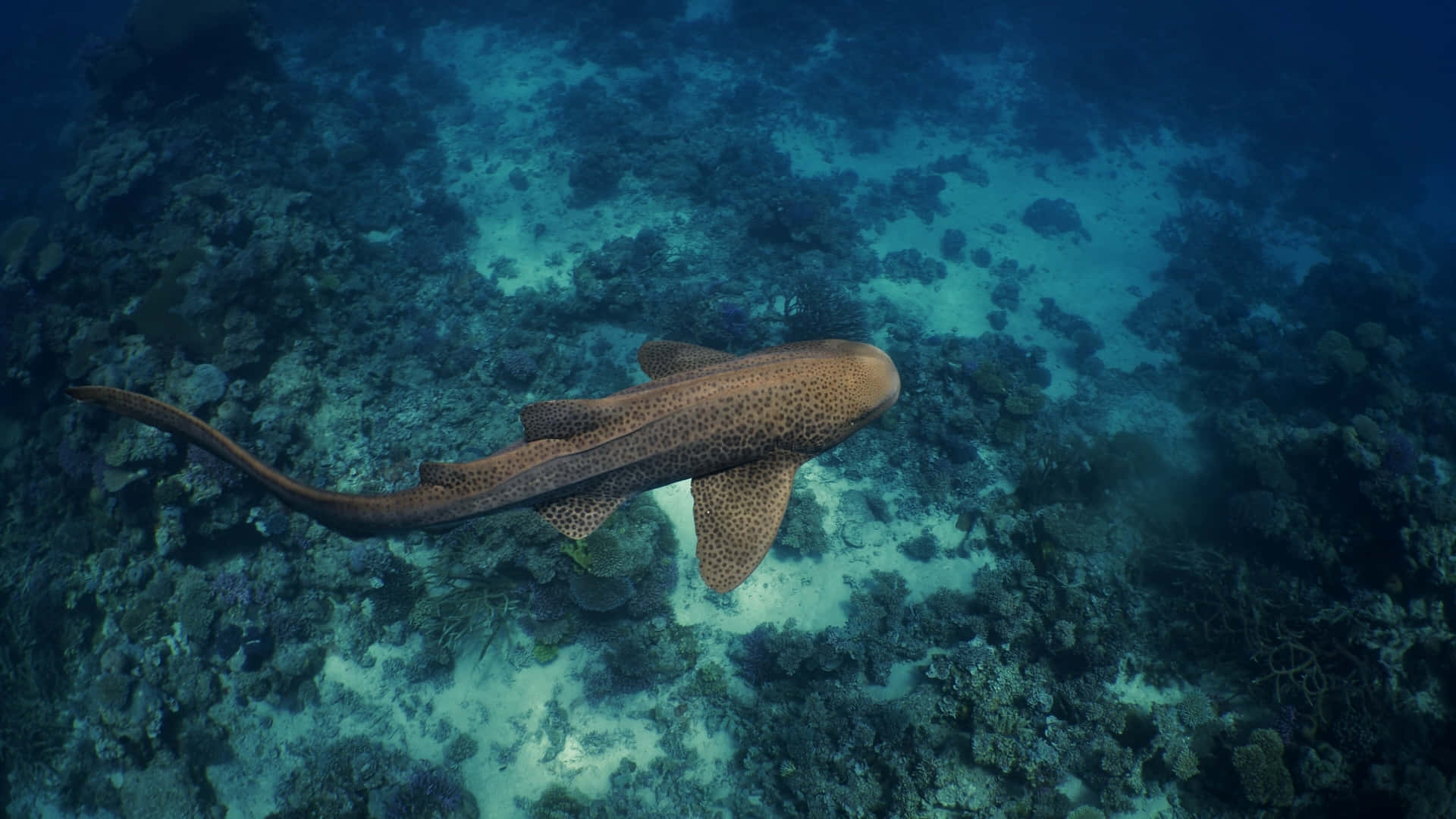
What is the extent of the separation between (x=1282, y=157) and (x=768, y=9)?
28143 millimetres

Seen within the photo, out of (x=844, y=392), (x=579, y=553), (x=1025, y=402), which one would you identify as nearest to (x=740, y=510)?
(x=844, y=392)

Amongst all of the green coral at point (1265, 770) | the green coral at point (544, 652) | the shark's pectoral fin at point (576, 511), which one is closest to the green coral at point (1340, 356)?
the green coral at point (1265, 770)

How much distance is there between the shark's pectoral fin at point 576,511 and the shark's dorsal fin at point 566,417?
503 millimetres

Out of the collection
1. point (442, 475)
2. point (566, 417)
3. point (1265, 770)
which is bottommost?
point (1265, 770)

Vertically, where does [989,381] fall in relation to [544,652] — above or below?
above

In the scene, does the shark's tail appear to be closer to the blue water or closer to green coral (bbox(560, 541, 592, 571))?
the blue water

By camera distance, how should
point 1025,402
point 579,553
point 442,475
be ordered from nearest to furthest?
point 442,475
point 579,553
point 1025,402

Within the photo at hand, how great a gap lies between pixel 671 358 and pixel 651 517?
15.3ft

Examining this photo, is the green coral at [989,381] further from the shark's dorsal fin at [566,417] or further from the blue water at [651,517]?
the shark's dorsal fin at [566,417]

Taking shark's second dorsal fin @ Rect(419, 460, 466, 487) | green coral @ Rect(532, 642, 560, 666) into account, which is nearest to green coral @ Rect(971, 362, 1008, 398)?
green coral @ Rect(532, 642, 560, 666)

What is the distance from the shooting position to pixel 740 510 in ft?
14.0

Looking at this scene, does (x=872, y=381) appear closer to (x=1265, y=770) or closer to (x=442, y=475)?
(x=442, y=475)

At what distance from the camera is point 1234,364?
50.0ft

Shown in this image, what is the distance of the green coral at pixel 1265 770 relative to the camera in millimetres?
6945
